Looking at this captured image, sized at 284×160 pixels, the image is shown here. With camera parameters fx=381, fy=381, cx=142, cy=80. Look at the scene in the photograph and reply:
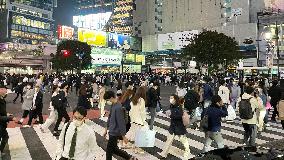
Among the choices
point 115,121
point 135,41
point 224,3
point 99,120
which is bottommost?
point 99,120

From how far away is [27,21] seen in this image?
13788cm

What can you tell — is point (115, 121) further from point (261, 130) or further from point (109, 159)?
→ point (261, 130)

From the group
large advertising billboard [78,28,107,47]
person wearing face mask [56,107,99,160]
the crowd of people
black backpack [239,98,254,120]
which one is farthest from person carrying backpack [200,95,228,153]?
large advertising billboard [78,28,107,47]

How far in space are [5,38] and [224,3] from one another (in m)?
73.1

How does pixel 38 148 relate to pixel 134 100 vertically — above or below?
below

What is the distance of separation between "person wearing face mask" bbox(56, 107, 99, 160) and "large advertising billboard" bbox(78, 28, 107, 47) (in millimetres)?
73565

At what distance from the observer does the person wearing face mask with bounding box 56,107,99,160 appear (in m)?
4.99

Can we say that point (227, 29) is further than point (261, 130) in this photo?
Yes

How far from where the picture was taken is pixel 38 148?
9.88m

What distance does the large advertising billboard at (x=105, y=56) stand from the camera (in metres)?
86.0

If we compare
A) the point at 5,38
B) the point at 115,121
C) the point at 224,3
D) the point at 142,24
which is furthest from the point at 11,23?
the point at 115,121

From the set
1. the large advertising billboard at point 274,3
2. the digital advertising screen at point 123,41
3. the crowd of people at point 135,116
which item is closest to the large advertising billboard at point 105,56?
the digital advertising screen at point 123,41

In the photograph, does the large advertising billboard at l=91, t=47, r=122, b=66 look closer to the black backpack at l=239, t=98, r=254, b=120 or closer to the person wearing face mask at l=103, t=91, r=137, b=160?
the black backpack at l=239, t=98, r=254, b=120

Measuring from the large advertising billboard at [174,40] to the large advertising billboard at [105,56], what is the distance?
13.8 m
